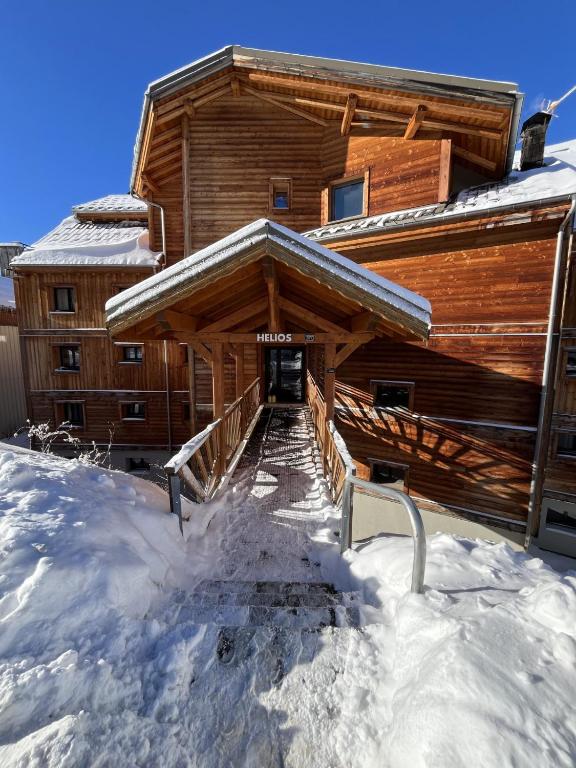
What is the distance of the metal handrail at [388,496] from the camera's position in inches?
94.7

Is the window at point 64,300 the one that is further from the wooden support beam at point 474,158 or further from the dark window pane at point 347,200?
the wooden support beam at point 474,158

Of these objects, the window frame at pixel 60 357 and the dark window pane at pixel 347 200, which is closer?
the dark window pane at pixel 347 200

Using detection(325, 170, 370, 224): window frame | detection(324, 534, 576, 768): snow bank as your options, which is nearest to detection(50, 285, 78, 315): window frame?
detection(325, 170, 370, 224): window frame

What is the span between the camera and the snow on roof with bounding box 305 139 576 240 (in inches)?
300

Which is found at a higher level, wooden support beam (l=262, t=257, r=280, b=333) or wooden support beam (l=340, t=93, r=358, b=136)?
wooden support beam (l=340, t=93, r=358, b=136)

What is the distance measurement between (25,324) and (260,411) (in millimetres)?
11941

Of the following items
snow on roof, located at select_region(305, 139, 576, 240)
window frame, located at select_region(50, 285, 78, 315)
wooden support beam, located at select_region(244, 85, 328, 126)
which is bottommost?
window frame, located at select_region(50, 285, 78, 315)

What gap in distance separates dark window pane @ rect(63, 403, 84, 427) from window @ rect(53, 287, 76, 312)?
4470 millimetres

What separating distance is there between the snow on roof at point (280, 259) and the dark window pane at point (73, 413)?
13109 millimetres

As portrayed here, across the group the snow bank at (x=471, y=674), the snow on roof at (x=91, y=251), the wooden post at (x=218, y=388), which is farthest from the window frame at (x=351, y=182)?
the snow bank at (x=471, y=674)

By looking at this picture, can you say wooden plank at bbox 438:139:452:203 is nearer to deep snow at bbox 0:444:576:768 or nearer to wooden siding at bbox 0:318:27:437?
deep snow at bbox 0:444:576:768

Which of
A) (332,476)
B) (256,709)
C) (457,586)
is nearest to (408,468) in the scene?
(332,476)

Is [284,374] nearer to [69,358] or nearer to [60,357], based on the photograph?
[69,358]

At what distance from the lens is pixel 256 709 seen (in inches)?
71.7
